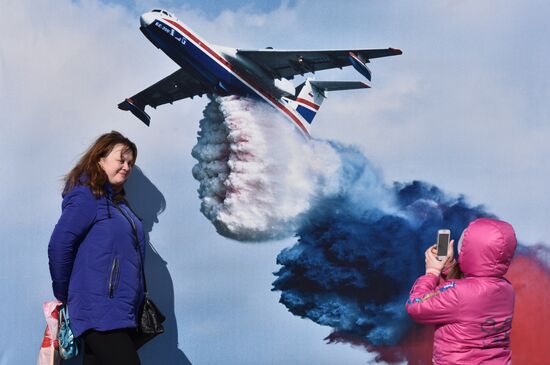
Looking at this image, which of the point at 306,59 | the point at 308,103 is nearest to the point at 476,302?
the point at 308,103

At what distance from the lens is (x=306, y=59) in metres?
4.20

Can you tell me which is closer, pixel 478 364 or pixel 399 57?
pixel 478 364

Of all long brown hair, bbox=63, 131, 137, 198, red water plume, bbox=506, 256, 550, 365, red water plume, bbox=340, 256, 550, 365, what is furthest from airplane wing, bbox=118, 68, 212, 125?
red water plume, bbox=506, 256, 550, 365

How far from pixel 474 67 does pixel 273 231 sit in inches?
56.8

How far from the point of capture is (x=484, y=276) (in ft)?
8.71

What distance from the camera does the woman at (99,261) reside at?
2.84 metres

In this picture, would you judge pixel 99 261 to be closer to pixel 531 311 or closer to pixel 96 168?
pixel 96 168

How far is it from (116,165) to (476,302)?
1.56m

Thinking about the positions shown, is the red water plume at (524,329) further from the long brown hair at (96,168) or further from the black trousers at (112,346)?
the long brown hair at (96,168)

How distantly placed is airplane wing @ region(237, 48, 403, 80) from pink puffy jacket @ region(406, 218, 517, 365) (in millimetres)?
1564

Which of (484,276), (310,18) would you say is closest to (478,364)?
(484,276)

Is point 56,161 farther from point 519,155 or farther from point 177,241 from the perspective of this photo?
point 519,155

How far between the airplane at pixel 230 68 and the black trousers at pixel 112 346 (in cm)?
144

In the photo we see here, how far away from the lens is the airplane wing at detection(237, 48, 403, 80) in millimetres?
3979
